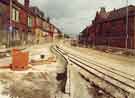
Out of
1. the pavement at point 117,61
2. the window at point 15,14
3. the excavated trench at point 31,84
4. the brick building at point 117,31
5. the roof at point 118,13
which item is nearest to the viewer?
the excavated trench at point 31,84

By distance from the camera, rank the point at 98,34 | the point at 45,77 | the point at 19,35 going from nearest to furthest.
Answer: the point at 45,77 < the point at 19,35 < the point at 98,34

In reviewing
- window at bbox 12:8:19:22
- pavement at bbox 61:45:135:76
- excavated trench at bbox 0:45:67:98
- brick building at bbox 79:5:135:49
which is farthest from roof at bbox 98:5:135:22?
excavated trench at bbox 0:45:67:98

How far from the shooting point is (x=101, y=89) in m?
9.36

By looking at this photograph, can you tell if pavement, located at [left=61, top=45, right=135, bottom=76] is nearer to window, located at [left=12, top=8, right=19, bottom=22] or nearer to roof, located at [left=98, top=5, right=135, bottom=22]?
window, located at [left=12, top=8, right=19, bottom=22]

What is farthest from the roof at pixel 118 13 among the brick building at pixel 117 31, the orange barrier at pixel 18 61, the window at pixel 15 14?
the orange barrier at pixel 18 61

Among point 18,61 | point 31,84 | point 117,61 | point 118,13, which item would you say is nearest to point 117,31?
point 118,13

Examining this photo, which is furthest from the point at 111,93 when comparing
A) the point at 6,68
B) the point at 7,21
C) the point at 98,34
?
the point at 98,34

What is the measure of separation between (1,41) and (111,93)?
26.7 m

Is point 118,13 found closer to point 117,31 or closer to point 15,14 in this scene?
point 117,31

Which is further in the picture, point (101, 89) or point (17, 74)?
point (17, 74)

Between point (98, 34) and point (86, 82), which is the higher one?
point (98, 34)

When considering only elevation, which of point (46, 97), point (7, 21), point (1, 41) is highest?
point (7, 21)

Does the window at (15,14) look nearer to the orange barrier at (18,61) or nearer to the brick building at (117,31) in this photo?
the brick building at (117,31)

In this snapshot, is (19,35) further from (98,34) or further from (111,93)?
(111,93)
